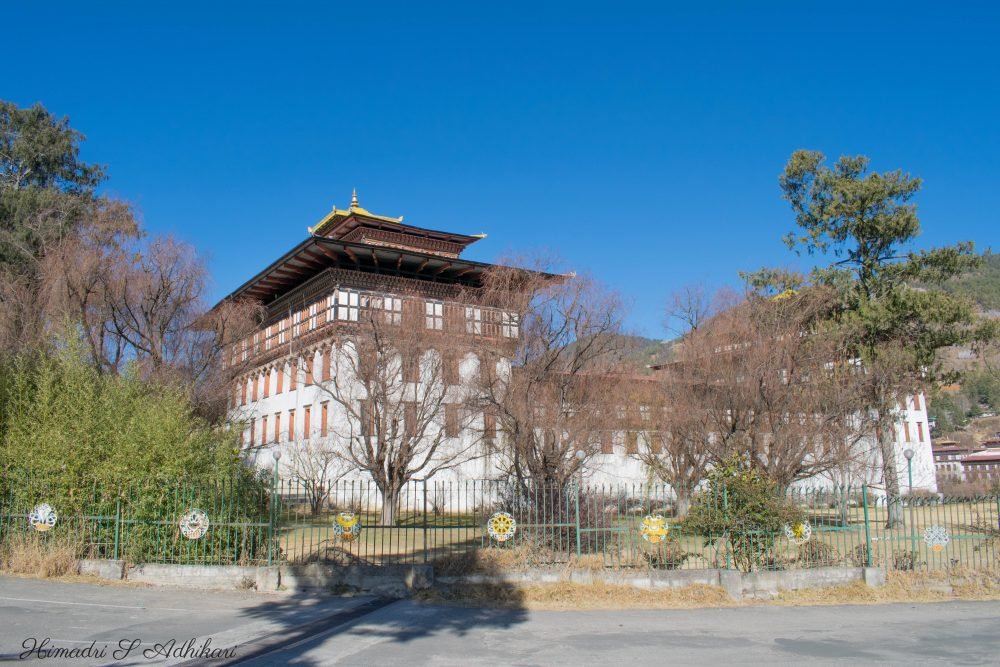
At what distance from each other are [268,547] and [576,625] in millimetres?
5466

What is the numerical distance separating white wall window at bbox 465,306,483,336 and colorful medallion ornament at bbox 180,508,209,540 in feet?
47.9

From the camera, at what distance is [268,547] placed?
12.3m

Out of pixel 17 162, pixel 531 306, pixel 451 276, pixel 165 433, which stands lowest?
pixel 165 433

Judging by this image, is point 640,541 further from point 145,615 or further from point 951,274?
point 951,274

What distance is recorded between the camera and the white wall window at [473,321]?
26438 mm

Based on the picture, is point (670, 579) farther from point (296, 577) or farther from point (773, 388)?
point (773, 388)

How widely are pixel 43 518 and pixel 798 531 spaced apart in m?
13.2

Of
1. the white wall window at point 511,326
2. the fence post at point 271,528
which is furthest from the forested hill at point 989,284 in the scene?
the fence post at point 271,528

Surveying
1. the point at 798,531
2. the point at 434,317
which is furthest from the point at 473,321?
the point at 798,531

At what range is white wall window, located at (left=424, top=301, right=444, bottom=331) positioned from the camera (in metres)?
29.2

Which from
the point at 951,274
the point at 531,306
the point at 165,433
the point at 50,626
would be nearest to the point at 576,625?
the point at 50,626

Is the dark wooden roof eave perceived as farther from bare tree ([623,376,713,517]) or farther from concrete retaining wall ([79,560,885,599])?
concrete retaining wall ([79,560,885,599])

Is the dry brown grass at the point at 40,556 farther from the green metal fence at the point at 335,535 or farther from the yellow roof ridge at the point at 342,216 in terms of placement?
the yellow roof ridge at the point at 342,216

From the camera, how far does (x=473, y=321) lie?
88.1 feet
